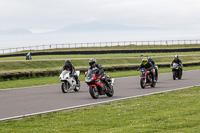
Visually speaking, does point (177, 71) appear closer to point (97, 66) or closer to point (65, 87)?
point (65, 87)

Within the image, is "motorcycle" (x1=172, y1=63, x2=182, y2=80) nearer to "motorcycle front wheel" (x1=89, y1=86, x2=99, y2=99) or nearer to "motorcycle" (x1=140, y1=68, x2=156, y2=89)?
"motorcycle" (x1=140, y1=68, x2=156, y2=89)

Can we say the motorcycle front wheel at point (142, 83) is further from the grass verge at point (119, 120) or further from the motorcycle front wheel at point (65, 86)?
the grass verge at point (119, 120)

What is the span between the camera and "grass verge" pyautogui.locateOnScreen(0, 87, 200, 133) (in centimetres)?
856

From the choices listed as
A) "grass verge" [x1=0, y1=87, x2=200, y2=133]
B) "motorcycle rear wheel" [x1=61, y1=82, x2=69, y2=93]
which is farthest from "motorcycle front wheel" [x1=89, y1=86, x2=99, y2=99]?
"grass verge" [x1=0, y1=87, x2=200, y2=133]

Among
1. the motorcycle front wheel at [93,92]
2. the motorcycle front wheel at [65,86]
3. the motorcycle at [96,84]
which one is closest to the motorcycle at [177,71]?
the motorcycle front wheel at [65,86]

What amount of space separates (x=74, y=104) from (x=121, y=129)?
19.2 feet

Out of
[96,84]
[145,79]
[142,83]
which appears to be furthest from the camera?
[145,79]

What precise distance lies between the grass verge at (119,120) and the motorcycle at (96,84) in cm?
321

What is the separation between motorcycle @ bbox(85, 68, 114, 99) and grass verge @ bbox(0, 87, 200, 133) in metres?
3.21

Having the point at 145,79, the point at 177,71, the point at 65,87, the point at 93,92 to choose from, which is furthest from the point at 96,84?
the point at 177,71

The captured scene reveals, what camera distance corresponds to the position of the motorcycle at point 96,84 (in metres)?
15.7

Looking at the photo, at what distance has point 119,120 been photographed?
977 centimetres

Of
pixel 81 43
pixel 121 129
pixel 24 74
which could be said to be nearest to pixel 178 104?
pixel 121 129

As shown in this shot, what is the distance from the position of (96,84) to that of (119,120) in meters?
6.30
